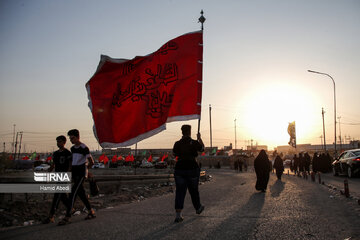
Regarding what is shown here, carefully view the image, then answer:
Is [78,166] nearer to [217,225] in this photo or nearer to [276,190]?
[217,225]

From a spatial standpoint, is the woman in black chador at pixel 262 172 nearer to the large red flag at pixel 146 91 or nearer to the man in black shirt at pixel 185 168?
the large red flag at pixel 146 91

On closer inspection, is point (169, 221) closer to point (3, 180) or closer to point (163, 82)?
point (163, 82)

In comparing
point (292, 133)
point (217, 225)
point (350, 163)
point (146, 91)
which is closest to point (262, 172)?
point (146, 91)

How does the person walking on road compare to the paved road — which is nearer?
the paved road

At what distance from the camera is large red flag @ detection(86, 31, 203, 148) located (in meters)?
7.30

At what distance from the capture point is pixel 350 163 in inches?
736

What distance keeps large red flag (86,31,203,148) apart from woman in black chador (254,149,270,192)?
6070 millimetres

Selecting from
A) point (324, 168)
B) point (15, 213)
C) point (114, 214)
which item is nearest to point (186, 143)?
point (114, 214)

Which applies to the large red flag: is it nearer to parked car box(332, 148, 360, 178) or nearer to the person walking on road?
the person walking on road

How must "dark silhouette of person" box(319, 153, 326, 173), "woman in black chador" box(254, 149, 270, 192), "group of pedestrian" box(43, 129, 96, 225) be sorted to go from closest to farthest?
1. "group of pedestrian" box(43, 129, 96, 225)
2. "woman in black chador" box(254, 149, 270, 192)
3. "dark silhouette of person" box(319, 153, 326, 173)

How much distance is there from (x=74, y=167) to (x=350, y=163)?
17480mm

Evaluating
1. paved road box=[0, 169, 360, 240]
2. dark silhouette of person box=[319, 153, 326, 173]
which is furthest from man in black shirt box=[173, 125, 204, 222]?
dark silhouette of person box=[319, 153, 326, 173]

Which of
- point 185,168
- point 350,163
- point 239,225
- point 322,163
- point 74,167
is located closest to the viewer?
point 239,225

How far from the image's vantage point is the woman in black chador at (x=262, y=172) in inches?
464
